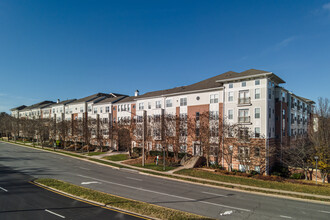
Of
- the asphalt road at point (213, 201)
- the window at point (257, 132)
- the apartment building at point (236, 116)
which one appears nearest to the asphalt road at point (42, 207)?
the asphalt road at point (213, 201)

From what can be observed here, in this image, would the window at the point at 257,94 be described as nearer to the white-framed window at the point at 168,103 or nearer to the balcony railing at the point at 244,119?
the balcony railing at the point at 244,119

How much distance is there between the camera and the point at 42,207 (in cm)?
1333

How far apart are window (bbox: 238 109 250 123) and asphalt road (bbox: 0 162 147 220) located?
23283mm

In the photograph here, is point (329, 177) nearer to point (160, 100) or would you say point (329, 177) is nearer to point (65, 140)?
point (160, 100)

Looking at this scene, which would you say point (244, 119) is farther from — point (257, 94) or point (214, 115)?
point (214, 115)

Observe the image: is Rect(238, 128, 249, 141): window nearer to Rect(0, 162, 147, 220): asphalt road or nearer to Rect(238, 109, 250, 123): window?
Rect(238, 109, 250, 123): window

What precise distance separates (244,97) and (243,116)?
2.91 metres

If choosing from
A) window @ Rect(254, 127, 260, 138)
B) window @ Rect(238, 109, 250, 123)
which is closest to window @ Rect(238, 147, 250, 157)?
window @ Rect(254, 127, 260, 138)

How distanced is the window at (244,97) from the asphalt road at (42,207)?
2416 centimetres

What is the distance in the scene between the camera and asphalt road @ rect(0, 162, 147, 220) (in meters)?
12.0

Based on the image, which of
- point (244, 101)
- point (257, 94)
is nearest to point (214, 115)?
point (244, 101)

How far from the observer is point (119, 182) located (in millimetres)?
21547

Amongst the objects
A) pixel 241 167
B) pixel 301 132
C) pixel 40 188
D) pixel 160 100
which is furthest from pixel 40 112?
pixel 301 132

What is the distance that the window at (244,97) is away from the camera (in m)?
29.9
